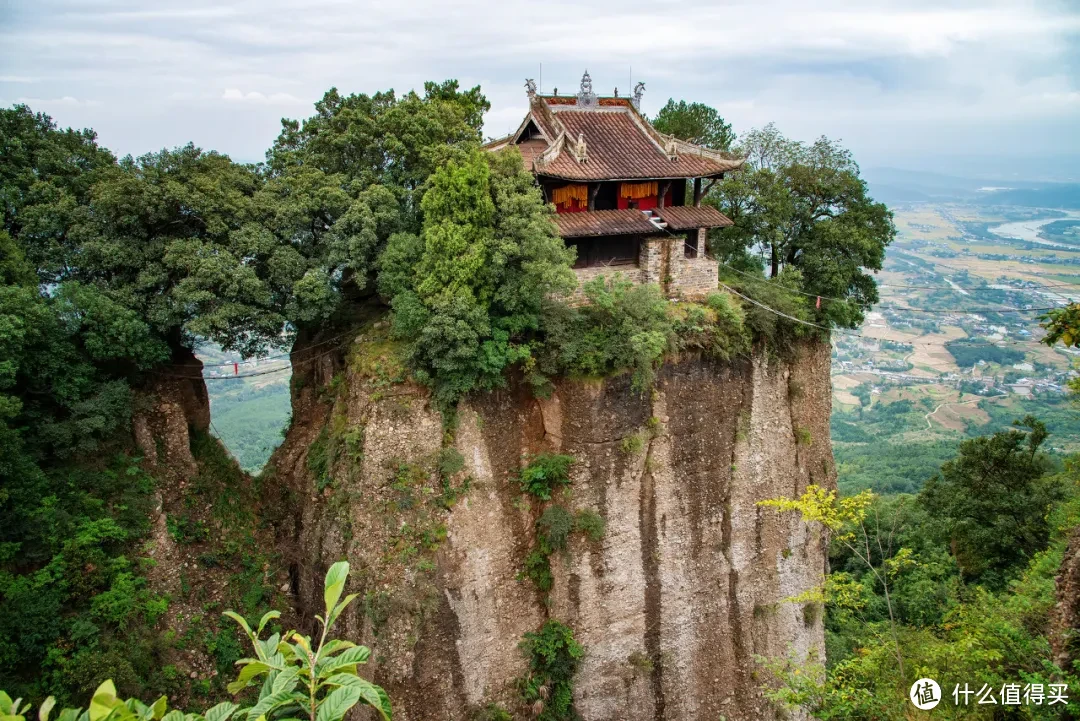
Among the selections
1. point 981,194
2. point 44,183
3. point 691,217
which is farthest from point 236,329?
point 981,194

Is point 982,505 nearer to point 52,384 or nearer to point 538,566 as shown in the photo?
point 538,566

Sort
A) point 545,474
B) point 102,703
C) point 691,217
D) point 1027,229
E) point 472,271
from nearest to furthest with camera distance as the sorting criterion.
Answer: point 102,703 < point 472,271 < point 545,474 < point 691,217 < point 1027,229

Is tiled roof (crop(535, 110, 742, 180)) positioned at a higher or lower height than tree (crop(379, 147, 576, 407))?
higher

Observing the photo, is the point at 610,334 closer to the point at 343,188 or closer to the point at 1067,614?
the point at 343,188

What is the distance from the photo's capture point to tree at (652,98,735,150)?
30.1 meters

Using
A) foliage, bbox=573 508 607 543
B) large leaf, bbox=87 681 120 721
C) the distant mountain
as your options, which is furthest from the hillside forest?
the distant mountain

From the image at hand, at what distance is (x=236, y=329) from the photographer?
746 inches

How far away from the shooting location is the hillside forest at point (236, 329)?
1642 centimetres

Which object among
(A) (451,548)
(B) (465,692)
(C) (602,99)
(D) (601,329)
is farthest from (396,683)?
(C) (602,99)

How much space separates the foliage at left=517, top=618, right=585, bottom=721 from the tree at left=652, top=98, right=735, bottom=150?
1924cm

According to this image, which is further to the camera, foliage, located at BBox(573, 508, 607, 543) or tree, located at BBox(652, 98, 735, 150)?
tree, located at BBox(652, 98, 735, 150)

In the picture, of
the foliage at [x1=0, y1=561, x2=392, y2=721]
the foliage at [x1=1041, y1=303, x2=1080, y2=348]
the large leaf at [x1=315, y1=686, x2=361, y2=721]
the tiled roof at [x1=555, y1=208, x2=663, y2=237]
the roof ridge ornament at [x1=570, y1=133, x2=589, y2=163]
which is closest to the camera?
the foliage at [x1=0, y1=561, x2=392, y2=721]

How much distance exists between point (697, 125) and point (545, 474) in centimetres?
1708

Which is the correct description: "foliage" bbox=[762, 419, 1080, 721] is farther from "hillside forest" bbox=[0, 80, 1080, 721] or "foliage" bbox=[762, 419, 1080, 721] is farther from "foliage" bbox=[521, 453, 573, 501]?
"foliage" bbox=[521, 453, 573, 501]
